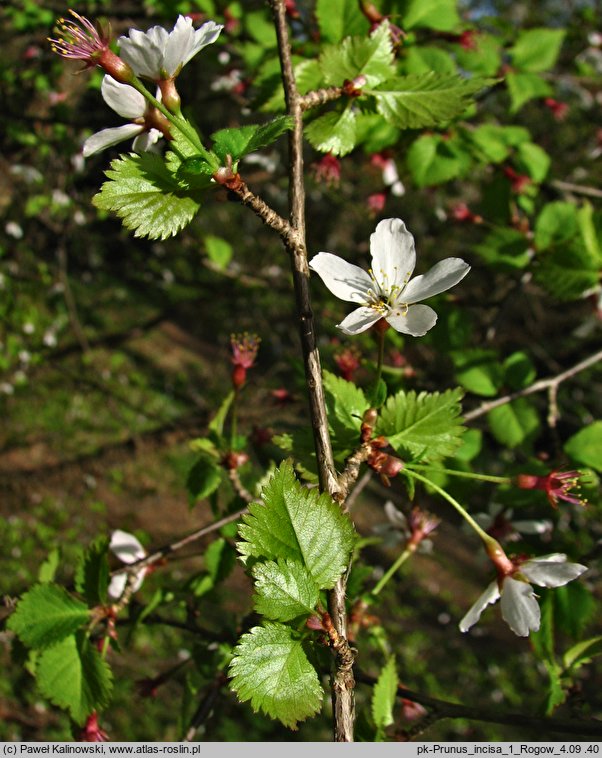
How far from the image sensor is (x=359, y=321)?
0.84 metres

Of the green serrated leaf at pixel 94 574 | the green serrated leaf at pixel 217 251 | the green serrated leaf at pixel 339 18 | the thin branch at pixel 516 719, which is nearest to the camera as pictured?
the thin branch at pixel 516 719

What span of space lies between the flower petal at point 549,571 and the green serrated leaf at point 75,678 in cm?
70

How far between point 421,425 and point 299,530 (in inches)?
10.6

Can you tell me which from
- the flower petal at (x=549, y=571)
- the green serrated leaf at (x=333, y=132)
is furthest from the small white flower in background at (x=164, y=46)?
the flower petal at (x=549, y=571)

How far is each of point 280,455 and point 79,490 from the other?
3.33 metres

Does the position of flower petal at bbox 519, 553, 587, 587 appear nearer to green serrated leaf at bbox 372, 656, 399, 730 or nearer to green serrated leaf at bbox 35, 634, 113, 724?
green serrated leaf at bbox 372, 656, 399, 730

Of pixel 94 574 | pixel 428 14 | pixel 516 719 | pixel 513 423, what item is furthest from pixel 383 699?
pixel 428 14

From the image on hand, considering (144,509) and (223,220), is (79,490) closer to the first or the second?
(144,509)

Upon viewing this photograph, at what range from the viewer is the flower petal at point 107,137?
81cm

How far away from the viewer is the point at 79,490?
4.26 meters

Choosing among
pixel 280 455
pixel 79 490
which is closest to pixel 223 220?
pixel 79 490

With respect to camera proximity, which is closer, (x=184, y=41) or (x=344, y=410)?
(x=184, y=41)

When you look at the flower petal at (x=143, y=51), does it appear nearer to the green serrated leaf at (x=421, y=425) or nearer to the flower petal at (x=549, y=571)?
the green serrated leaf at (x=421, y=425)

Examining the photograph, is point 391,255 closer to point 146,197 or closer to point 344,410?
point 344,410
